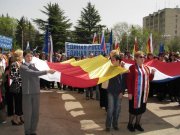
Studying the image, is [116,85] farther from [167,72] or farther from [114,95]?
[167,72]

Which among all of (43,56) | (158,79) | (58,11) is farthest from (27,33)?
(158,79)

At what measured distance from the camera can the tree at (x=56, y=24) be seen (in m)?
54.7

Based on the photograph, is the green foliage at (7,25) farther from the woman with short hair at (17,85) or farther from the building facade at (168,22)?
the woman with short hair at (17,85)

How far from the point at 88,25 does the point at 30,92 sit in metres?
55.0

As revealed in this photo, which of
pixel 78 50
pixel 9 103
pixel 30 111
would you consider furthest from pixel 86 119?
pixel 78 50

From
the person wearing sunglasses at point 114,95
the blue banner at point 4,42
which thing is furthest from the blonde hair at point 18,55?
the blue banner at point 4,42

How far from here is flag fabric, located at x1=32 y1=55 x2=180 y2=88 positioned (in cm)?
799

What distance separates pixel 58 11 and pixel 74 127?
50.5 m

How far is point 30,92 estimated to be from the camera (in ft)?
22.1

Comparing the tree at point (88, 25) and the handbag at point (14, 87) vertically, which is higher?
the tree at point (88, 25)

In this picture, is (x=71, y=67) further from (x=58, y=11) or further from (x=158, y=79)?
(x=58, y=11)

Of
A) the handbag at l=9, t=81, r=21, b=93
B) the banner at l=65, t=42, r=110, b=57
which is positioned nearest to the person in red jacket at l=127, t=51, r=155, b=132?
the handbag at l=9, t=81, r=21, b=93

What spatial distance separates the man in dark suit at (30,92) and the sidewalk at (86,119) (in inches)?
26.2

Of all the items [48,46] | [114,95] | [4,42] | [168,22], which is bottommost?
[114,95]
